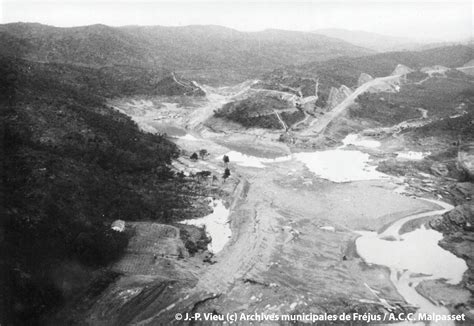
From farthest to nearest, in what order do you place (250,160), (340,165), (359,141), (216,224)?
1. (359,141)
2. (250,160)
3. (340,165)
4. (216,224)

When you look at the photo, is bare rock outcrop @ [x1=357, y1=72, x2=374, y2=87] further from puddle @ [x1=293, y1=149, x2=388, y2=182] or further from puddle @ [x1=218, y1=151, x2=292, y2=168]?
puddle @ [x1=218, y1=151, x2=292, y2=168]

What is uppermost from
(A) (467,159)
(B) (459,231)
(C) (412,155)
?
(A) (467,159)

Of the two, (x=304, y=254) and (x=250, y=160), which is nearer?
(x=304, y=254)

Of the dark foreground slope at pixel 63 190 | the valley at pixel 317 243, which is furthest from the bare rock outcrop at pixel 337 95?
the dark foreground slope at pixel 63 190

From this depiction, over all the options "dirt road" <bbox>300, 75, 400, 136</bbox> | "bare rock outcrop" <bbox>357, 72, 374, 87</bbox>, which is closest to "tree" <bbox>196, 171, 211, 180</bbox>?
"dirt road" <bbox>300, 75, 400, 136</bbox>

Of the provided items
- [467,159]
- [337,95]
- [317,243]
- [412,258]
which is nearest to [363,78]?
[337,95]

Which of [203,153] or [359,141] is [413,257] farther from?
[359,141]
